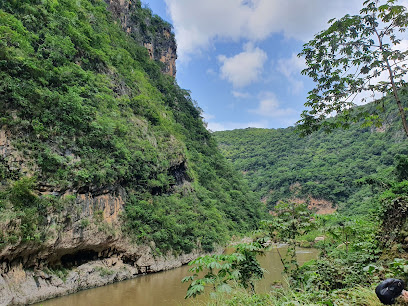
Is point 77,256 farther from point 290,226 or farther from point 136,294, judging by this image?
point 290,226

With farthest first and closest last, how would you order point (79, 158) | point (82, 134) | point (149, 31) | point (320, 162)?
point (320, 162) < point (149, 31) < point (82, 134) < point (79, 158)

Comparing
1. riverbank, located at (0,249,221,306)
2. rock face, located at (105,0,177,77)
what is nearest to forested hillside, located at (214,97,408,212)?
riverbank, located at (0,249,221,306)

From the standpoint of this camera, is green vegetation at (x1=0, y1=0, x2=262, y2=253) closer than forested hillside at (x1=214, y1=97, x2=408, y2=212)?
Yes

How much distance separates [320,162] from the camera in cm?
5766

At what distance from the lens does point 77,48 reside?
60.6 ft

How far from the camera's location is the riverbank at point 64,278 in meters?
8.86

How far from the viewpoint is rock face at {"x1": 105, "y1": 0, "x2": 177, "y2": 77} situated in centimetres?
3616

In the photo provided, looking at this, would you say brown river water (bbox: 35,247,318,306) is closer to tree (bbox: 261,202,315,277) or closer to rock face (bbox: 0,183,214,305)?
rock face (bbox: 0,183,214,305)

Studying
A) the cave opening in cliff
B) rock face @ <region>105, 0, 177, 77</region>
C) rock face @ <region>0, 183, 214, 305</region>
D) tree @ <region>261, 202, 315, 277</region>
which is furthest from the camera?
rock face @ <region>105, 0, 177, 77</region>

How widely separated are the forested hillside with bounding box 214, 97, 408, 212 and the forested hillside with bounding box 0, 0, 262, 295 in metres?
24.1

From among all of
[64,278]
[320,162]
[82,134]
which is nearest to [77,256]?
[64,278]

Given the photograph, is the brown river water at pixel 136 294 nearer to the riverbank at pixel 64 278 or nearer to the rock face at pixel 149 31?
the riverbank at pixel 64 278

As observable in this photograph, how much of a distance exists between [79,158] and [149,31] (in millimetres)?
34408

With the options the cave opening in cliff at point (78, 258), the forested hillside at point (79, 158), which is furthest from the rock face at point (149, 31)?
the cave opening in cliff at point (78, 258)
